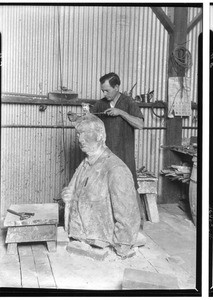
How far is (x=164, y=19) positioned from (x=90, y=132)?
3.48m

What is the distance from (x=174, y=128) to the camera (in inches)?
285

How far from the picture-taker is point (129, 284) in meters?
3.41

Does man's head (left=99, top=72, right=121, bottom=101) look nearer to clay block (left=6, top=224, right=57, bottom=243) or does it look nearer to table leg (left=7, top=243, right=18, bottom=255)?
clay block (left=6, top=224, right=57, bottom=243)

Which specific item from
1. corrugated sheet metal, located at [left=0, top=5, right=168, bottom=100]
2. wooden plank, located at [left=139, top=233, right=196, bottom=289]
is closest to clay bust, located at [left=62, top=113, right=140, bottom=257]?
wooden plank, located at [left=139, top=233, right=196, bottom=289]

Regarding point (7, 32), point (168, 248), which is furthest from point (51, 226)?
point (7, 32)

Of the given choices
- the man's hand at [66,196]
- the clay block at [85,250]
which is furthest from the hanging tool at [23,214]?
the clay block at [85,250]

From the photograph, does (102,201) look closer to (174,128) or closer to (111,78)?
(111,78)

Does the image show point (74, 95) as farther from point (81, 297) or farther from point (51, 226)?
point (81, 297)

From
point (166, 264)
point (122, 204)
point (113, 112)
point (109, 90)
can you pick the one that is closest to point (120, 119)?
point (113, 112)

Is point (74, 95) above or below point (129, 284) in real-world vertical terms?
above

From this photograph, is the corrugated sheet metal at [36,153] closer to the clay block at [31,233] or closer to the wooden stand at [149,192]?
the wooden stand at [149,192]

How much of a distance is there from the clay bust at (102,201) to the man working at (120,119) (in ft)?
3.20

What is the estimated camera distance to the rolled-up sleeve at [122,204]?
4152mm

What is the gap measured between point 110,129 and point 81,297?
2557 mm
